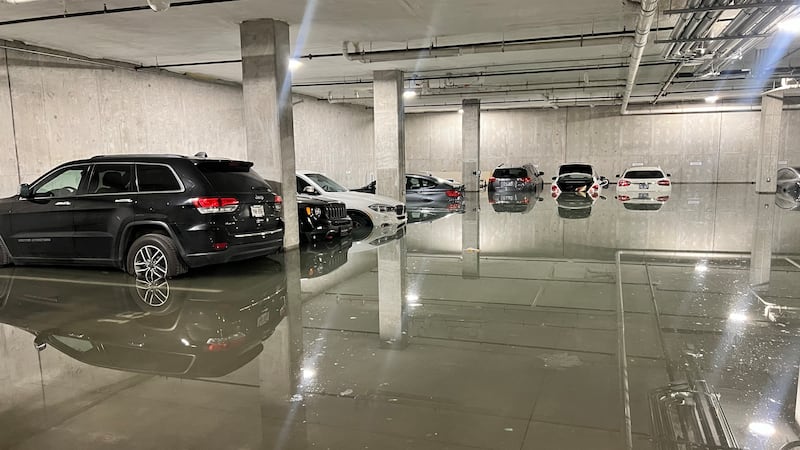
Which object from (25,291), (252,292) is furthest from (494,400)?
(25,291)

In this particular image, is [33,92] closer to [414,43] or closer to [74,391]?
[414,43]

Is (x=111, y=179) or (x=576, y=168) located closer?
(x=111, y=179)

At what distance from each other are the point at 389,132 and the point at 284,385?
13166 mm

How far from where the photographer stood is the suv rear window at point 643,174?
19.2m

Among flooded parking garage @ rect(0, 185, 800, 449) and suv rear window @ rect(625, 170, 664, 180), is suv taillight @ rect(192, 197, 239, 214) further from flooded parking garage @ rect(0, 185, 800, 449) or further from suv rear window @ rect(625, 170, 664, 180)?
suv rear window @ rect(625, 170, 664, 180)

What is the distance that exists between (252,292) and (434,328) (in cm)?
267

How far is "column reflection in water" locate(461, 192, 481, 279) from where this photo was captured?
783cm

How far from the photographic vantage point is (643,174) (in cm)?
1936

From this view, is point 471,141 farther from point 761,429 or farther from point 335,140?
point 761,429

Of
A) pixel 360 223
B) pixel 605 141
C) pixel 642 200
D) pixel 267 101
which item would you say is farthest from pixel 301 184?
pixel 605 141

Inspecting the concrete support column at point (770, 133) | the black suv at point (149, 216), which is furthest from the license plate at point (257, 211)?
the concrete support column at point (770, 133)

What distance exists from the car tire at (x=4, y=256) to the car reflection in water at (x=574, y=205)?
12115 mm

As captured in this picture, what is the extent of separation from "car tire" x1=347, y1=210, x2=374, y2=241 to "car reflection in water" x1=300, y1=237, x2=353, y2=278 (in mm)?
933

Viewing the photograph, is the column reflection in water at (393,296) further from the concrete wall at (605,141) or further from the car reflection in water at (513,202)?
the concrete wall at (605,141)
